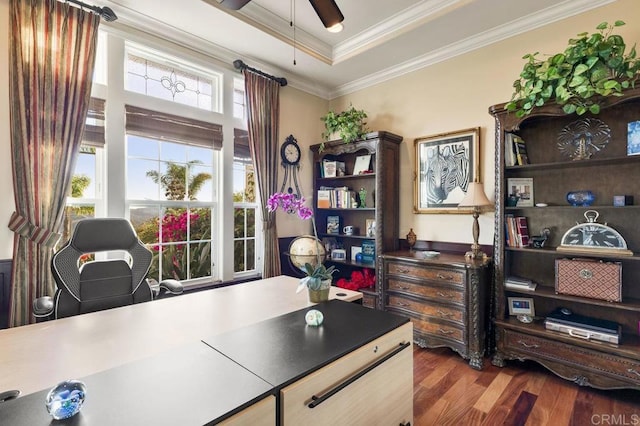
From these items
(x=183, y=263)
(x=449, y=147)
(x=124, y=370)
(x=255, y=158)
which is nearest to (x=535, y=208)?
(x=449, y=147)

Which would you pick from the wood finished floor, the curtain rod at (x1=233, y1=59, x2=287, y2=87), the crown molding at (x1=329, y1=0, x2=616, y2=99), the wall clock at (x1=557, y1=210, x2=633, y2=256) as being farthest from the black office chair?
the crown molding at (x1=329, y1=0, x2=616, y2=99)

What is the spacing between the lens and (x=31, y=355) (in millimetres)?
1113

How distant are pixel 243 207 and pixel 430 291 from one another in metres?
2.13

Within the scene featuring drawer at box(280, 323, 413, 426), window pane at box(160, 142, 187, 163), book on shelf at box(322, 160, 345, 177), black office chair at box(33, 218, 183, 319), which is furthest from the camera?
book on shelf at box(322, 160, 345, 177)

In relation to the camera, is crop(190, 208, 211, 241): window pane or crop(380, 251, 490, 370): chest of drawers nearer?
crop(380, 251, 490, 370): chest of drawers

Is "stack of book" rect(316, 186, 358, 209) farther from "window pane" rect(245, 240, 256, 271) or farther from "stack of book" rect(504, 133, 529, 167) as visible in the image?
"stack of book" rect(504, 133, 529, 167)

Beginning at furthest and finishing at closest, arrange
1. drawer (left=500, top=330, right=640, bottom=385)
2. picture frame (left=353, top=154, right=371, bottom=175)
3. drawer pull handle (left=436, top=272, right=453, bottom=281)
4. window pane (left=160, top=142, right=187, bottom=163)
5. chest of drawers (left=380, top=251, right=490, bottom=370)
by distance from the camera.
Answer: picture frame (left=353, top=154, right=371, bottom=175) → window pane (left=160, top=142, right=187, bottom=163) → drawer pull handle (left=436, top=272, right=453, bottom=281) → chest of drawers (left=380, top=251, right=490, bottom=370) → drawer (left=500, top=330, right=640, bottom=385)

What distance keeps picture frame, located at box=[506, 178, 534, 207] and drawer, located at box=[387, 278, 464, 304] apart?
0.91 m

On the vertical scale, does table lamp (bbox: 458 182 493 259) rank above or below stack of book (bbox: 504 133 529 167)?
below

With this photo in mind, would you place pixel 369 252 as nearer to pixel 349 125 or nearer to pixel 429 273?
pixel 429 273

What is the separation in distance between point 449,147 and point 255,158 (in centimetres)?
205

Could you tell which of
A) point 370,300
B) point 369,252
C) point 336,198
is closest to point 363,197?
point 336,198

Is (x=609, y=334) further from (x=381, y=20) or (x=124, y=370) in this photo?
(x=381, y=20)

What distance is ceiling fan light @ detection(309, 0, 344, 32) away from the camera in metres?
1.69
